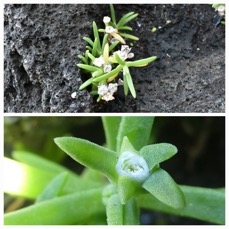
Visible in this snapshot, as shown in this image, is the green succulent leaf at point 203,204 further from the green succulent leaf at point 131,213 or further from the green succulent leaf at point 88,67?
the green succulent leaf at point 88,67

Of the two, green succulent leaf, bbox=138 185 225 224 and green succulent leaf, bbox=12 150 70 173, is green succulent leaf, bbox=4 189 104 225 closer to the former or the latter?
green succulent leaf, bbox=138 185 225 224

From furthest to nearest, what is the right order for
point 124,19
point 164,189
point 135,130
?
point 124,19
point 135,130
point 164,189

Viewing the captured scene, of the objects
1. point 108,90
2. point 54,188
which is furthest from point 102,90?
point 54,188

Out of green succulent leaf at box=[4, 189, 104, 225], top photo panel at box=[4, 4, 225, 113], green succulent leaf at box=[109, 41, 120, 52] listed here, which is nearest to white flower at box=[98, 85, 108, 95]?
top photo panel at box=[4, 4, 225, 113]

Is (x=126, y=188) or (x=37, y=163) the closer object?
(x=126, y=188)

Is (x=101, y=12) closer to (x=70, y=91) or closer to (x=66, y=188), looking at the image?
(x=70, y=91)

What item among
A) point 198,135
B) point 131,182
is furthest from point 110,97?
point 198,135

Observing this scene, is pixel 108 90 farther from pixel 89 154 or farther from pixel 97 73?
pixel 89 154
